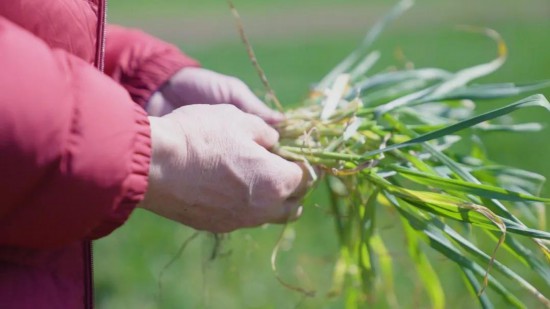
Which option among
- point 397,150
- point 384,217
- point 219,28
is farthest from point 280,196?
point 219,28

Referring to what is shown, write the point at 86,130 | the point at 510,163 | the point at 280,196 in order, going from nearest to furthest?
1. the point at 86,130
2. the point at 280,196
3. the point at 510,163

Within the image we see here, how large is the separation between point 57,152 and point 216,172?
341 mm

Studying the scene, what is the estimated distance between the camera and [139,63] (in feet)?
6.40

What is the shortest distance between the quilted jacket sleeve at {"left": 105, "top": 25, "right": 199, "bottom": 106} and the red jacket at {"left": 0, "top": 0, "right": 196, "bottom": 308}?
49cm

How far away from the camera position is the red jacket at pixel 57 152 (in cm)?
117

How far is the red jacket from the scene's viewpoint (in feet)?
3.85

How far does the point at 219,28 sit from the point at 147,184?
972 cm

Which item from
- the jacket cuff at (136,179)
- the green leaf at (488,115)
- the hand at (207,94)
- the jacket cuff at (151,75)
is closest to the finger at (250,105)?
the hand at (207,94)

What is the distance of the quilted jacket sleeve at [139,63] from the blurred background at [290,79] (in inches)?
13.0

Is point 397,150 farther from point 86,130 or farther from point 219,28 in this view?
point 219,28

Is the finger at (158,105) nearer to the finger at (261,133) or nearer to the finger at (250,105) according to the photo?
the finger at (250,105)

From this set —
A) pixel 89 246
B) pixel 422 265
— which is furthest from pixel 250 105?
pixel 89 246

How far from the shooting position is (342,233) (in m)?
2.06

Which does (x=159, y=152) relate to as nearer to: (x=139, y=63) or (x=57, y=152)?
(x=57, y=152)
